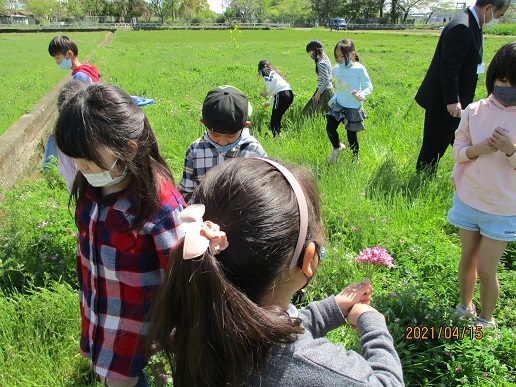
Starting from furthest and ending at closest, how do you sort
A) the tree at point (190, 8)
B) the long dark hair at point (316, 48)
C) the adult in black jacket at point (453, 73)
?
the tree at point (190, 8), the long dark hair at point (316, 48), the adult in black jacket at point (453, 73)

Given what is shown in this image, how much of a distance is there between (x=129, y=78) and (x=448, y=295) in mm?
9641

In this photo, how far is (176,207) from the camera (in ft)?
5.05

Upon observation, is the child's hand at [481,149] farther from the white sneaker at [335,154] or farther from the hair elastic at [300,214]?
the white sneaker at [335,154]

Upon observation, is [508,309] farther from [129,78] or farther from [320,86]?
[129,78]

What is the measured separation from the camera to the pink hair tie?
2.89ft

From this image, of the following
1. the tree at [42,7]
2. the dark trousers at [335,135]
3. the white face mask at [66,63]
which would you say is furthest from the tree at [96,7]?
the dark trousers at [335,135]

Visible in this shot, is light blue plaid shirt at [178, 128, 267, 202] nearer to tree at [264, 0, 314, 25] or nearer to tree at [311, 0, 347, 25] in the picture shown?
tree at [311, 0, 347, 25]

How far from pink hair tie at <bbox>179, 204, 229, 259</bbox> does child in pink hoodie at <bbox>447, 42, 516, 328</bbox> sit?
1.60 m

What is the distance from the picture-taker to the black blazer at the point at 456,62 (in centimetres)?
346

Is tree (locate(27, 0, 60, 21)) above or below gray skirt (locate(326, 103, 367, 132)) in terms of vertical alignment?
above

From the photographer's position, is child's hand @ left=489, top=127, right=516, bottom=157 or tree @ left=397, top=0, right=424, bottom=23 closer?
child's hand @ left=489, top=127, right=516, bottom=157

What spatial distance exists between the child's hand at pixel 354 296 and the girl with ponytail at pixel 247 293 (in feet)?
0.61

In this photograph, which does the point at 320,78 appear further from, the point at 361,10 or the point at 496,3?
the point at 361,10
